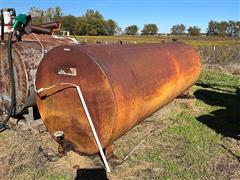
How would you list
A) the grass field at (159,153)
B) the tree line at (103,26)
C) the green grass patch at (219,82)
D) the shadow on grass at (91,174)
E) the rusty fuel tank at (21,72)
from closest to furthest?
the shadow on grass at (91,174) < the grass field at (159,153) < the rusty fuel tank at (21,72) < the green grass patch at (219,82) < the tree line at (103,26)

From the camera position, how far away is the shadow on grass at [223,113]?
572 cm

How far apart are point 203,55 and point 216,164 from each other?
15658 millimetres

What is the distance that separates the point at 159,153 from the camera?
4.64 metres

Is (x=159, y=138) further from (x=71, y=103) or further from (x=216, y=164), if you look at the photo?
(x=71, y=103)

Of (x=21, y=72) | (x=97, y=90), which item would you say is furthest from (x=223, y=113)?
(x=21, y=72)

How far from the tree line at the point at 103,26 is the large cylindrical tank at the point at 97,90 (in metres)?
38.5

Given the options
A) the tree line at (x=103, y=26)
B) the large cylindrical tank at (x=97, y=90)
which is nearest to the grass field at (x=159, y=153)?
the large cylindrical tank at (x=97, y=90)

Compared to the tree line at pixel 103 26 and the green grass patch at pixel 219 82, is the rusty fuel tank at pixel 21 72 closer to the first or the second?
the green grass patch at pixel 219 82

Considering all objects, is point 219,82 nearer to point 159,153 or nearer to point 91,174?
point 159,153

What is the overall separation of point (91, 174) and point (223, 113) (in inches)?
150

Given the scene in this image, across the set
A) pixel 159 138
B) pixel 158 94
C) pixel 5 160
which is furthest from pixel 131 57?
pixel 5 160

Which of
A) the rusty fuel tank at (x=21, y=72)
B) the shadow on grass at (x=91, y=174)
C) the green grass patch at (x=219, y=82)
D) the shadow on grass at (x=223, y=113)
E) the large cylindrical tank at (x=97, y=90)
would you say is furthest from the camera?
the green grass patch at (x=219, y=82)

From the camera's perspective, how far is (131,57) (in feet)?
14.0

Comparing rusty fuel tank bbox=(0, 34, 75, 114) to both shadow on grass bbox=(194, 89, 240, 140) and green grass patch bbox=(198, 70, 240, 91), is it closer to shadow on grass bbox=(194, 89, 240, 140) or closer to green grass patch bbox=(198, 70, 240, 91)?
shadow on grass bbox=(194, 89, 240, 140)
